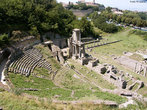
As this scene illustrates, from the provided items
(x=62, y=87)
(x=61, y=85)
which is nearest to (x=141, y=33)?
(x=61, y=85)

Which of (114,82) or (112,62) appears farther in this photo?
(112,62)

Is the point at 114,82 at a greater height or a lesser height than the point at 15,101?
lesser

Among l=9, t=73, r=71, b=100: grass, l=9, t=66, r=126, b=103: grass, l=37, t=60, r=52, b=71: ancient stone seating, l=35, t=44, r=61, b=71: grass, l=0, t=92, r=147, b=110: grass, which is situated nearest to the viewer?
l=0, t=92, r=147, b=110: grass

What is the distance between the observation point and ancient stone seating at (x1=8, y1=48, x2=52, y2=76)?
19044 mm

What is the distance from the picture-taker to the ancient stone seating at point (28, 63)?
19.0m

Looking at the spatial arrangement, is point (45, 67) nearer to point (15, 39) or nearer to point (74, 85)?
point (74, 85)

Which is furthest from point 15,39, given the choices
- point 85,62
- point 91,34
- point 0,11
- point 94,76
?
point 91,34

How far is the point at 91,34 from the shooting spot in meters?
49.0

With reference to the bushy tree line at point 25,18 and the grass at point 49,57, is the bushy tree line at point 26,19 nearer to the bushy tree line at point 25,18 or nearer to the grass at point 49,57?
the bushy tree line at point 25,18

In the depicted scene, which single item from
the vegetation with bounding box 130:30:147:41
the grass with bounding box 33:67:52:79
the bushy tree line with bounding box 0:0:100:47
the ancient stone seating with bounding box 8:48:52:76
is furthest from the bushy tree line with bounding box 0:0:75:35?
the vegetation with bounding box 130:30:147:41

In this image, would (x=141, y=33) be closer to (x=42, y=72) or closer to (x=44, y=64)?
(x=44, y=64)

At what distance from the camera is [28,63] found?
21156 millimetres

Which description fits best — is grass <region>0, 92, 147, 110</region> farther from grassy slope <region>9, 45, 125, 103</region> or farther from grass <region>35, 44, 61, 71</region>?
grass <region>35, 44, 61, 71</region>

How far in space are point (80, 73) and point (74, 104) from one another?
10819 millimetres
